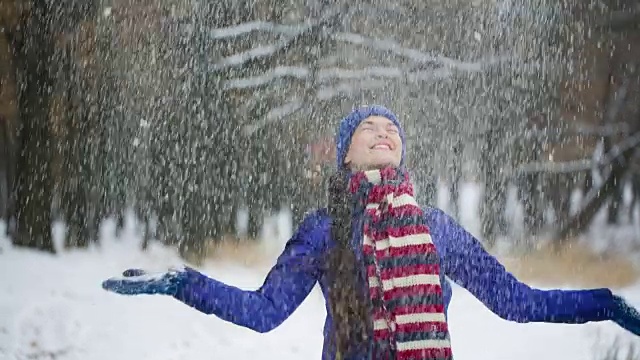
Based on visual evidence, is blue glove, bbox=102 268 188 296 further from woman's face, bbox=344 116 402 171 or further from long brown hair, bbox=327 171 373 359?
woman's face, bbox=344 116 402 171

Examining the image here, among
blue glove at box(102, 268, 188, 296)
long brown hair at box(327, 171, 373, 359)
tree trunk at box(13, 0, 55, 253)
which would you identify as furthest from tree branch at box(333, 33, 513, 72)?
blue glove at box(102, 268, 188, 296)

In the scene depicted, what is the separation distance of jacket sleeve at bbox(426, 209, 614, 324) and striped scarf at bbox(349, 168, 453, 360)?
10 cm

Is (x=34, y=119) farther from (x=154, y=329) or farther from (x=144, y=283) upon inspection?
(x=144, y=283)

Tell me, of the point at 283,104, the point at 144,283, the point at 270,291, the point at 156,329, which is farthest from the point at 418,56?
the point at 144,283

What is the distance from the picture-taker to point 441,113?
6.72 ft

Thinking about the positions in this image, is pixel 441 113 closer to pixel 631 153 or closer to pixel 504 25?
pixel 504 25

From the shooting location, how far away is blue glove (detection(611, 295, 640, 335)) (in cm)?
114

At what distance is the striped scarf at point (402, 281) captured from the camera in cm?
107

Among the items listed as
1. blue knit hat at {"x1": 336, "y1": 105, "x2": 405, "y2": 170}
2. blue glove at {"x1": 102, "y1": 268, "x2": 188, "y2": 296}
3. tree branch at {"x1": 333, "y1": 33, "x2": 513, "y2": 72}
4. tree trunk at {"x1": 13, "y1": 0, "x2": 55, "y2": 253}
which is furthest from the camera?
tree branch at {"x1": 333, "y1": 33, "x2": 513, "y2": 72}

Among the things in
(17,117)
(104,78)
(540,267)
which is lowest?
(540,267)

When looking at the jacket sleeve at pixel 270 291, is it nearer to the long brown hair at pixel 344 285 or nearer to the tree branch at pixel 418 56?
the long brown hair at pixel 344 285

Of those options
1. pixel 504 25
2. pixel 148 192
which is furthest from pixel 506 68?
pixel 148 192

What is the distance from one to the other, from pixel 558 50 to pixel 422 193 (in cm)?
57

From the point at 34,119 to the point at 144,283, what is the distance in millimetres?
1070
